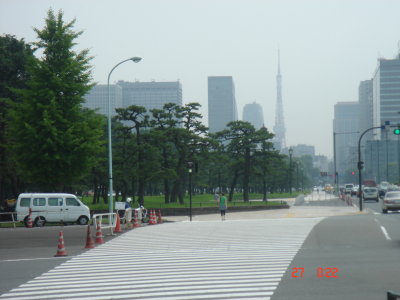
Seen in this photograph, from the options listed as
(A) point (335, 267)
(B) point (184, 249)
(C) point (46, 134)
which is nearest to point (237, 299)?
(A) point (335, 267)

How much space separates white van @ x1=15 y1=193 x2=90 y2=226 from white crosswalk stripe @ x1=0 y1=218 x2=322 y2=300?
1145 cm

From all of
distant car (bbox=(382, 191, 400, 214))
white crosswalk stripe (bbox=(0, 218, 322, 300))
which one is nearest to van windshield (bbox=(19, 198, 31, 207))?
white crosswalk stripe (bbox=(0, 218, 322, 300))

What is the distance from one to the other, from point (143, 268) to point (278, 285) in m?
4.18

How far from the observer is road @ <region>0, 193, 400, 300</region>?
415 inches

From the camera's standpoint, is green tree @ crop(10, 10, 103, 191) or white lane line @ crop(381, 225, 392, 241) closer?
white lane line @ crop(381, 225, 392, 241)

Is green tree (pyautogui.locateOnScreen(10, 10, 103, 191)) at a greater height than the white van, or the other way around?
green tree (pyautogui.locateOnScreen(10, 10, 103, 191))

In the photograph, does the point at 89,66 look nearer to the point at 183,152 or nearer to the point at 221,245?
the point at 183,152

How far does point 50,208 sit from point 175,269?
21.4 metres

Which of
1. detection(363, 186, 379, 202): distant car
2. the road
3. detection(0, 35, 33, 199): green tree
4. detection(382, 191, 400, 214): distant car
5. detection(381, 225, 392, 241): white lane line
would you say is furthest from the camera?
detection(363, 186, 379, 202): distant car

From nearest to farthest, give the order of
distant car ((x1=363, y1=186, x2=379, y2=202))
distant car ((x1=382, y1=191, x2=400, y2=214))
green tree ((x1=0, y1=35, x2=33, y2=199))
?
1. distant car ((x1=382, y1=191, x2=400, y2=214))
2. green tree ((x1=0, y1=35, x2=33, y2=199))
3. distant car ((x1=363, y1=186, x2=379, y2=202))

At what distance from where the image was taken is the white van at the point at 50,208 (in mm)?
33094

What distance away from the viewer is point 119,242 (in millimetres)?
21438

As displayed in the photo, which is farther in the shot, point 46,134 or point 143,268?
point 46,134

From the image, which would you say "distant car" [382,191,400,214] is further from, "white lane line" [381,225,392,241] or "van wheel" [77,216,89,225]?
"van wheel" [77,216,89,225]
